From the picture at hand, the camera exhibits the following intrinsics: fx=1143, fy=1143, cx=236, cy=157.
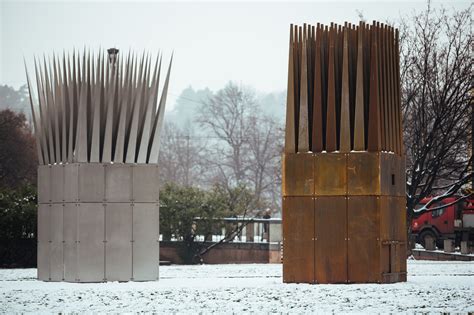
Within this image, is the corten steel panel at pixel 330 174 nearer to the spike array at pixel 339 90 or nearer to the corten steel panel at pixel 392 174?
the spike array at pixel 339 90

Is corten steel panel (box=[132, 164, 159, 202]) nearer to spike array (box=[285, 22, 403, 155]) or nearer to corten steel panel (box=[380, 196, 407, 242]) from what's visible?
spike array (box=[285, 22, 403, 155])

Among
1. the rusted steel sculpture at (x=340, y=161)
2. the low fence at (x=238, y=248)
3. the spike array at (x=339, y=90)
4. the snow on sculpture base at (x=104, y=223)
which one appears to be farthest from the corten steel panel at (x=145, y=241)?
the low fence at (x=238, y=248)

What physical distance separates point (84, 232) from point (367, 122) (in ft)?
21.9

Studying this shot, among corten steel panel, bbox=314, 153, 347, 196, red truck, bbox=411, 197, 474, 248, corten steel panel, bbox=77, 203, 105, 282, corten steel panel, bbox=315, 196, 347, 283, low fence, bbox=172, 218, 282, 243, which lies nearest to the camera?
corten steel panel, bbox=315, 196, 347, 283

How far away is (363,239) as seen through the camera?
23953mm

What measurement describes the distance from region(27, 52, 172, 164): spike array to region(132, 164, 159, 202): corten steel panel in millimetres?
238

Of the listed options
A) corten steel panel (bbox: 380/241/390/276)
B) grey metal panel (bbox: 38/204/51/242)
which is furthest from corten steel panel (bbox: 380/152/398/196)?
grey metal panel (bbox: 38/204/51/242)

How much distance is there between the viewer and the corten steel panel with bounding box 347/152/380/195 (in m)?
24.0

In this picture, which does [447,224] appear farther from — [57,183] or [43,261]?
[57,183]

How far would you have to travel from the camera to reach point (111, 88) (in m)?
25.6

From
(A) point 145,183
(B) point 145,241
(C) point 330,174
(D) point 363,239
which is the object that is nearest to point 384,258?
(D) point 363,239

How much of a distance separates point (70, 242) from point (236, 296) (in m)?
5.65

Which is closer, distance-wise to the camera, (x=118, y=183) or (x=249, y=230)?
(x=118, y=183)

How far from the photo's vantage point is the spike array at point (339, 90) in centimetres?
2430
